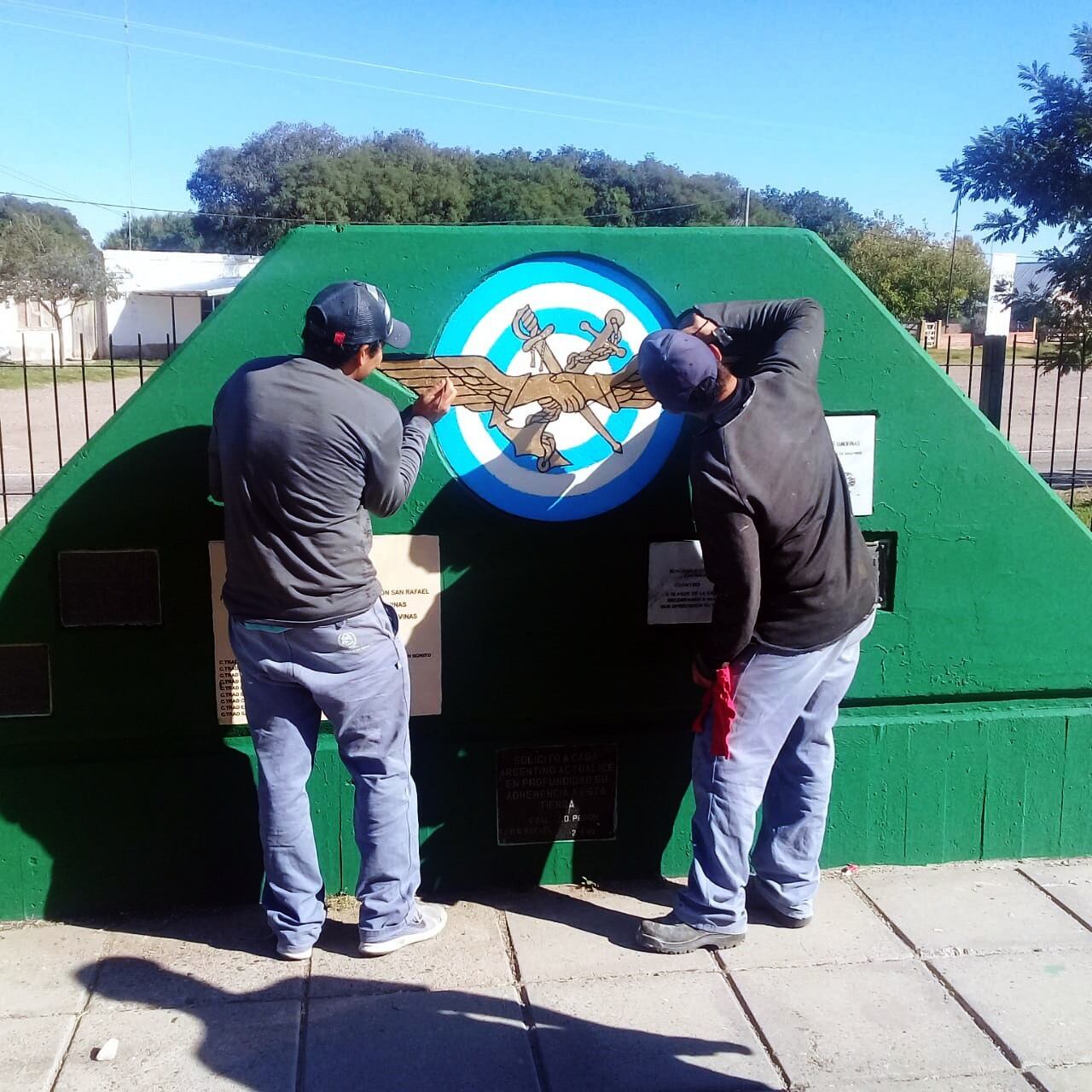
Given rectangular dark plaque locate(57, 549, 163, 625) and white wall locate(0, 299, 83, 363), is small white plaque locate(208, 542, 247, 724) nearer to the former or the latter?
rectangular dark plaque locate(57, 549, 163, 625)

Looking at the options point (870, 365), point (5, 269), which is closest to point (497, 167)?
point (5, 269)

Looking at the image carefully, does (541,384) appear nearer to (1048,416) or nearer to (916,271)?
(1048,416)

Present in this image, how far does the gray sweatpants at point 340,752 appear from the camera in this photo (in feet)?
9.81

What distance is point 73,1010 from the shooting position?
2924 millimetres

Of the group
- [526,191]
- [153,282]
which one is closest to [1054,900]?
[153,282]

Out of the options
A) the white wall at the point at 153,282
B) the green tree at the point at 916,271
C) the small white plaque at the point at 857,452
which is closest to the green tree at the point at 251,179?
the white wall at the point at 153,282

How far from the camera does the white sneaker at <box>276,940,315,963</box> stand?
3.17 metres

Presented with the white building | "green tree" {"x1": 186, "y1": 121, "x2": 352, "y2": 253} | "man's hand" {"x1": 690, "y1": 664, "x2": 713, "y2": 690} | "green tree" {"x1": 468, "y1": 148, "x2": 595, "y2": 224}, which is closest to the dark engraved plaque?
"man's hand" {"x1": 690, "y1": 664, "x2": 713, "y2": 690}

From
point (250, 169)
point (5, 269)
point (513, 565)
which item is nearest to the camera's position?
point (513, 565)

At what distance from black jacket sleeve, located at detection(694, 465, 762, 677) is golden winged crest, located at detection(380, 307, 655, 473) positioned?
595mm

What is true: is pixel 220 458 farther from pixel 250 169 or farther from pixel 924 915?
pixel 250 169

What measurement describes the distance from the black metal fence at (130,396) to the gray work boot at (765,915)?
4659 millimetres

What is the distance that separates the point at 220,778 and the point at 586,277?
6.37ft

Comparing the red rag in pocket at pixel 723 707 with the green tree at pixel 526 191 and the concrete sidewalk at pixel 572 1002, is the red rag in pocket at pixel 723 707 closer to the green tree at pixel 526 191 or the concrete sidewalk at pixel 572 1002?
the concrete sidewalk at pixel 572 1002
